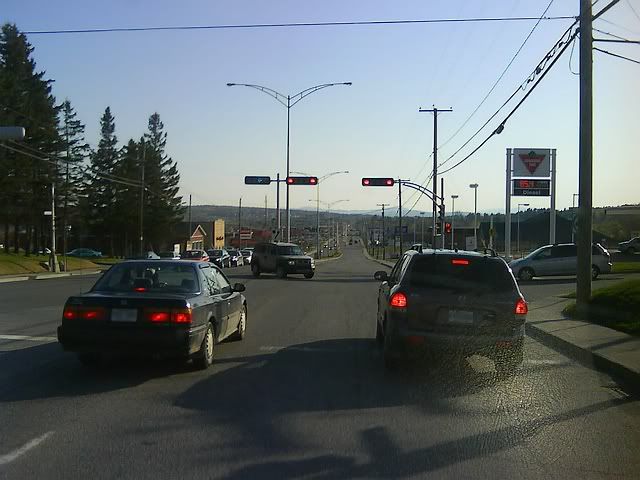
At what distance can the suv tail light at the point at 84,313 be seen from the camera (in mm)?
9227

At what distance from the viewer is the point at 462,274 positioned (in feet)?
32.7

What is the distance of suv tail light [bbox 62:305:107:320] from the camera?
9227 mm

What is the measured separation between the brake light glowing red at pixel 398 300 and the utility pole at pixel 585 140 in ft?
27.3

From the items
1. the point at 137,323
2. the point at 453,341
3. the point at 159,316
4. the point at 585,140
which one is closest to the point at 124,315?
the point at 137,323

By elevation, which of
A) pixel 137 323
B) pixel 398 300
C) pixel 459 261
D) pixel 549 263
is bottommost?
pixel 549 263

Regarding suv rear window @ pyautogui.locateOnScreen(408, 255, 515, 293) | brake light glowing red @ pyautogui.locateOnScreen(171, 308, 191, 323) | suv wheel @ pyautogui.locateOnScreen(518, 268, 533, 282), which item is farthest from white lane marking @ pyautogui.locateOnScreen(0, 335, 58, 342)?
suv wheel @ pyautogui.locateOnScreen(518, 268, 533, 282)

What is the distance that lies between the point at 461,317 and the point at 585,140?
8788mm

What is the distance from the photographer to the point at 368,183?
51719 mm

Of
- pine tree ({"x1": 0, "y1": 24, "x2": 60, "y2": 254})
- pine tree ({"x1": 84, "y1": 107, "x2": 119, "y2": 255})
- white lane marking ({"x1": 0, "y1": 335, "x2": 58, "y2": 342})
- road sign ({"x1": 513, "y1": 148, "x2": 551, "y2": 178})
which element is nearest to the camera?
white lane marking ({"x1": 0, "y1": 335, "x2": 58, "y2": 342})

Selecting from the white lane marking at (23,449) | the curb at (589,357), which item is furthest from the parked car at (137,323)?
the curb at (589,357)

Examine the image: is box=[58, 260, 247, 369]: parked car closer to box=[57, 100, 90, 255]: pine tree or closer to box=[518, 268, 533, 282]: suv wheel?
box=[518, 268, 533, 282]: suv wheel

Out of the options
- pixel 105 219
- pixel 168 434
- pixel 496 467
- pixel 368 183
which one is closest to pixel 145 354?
pixel 168 434

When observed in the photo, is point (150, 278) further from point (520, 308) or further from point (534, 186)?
point (534, 186)

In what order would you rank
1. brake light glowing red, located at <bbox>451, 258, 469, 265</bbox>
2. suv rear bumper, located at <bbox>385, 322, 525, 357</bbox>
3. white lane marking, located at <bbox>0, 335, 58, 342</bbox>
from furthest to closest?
white lane marking, located at <bbox>0, 335, 58, 342</bbox> < brake light glowing red, located at <bbox>451, 258, 469, 265</bbox> < suv rear bumper, located at <bbox>385, 322, 525, 357</bbox>
